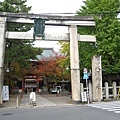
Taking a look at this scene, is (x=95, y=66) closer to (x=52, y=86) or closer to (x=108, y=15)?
(x=108, y=15)

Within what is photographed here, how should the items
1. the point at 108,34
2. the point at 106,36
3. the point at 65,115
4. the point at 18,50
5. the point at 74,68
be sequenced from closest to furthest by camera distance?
the point at 65,115
the point at 74,68
the point at 108,34
the point at 106,36
the point at 18,50

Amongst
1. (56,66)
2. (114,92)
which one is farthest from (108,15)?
(56,66)

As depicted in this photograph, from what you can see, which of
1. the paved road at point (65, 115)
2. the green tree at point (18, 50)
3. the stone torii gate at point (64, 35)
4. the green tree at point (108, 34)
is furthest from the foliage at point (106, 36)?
the paved road at point (65, 115)

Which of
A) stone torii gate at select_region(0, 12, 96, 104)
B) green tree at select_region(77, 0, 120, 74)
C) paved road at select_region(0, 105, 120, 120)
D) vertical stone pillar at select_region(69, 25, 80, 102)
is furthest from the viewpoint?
green tree at select_region(77, 0, 120, 74)

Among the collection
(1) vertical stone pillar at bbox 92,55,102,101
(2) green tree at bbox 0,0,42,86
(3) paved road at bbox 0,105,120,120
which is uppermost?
(2) green tree at bbox 0,0,42,86

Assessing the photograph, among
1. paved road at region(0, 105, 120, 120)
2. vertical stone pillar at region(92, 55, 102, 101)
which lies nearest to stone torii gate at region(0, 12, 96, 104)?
vertical stone pillar at region(92, 55, 102, 101)

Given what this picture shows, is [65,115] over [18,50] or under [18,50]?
under

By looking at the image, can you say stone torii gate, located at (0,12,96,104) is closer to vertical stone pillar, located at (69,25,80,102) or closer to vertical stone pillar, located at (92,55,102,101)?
vertical stone pillar, located at (69,25,80,102)

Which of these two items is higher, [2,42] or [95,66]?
[2,42]

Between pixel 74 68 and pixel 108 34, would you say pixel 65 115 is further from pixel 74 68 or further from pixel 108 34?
pixel 108 34

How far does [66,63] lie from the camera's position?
33.1 metres

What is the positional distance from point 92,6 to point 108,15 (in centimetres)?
291

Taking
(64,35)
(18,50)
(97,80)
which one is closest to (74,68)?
(97,80)

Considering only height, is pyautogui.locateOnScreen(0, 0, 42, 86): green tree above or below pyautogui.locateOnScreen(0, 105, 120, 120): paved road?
above
